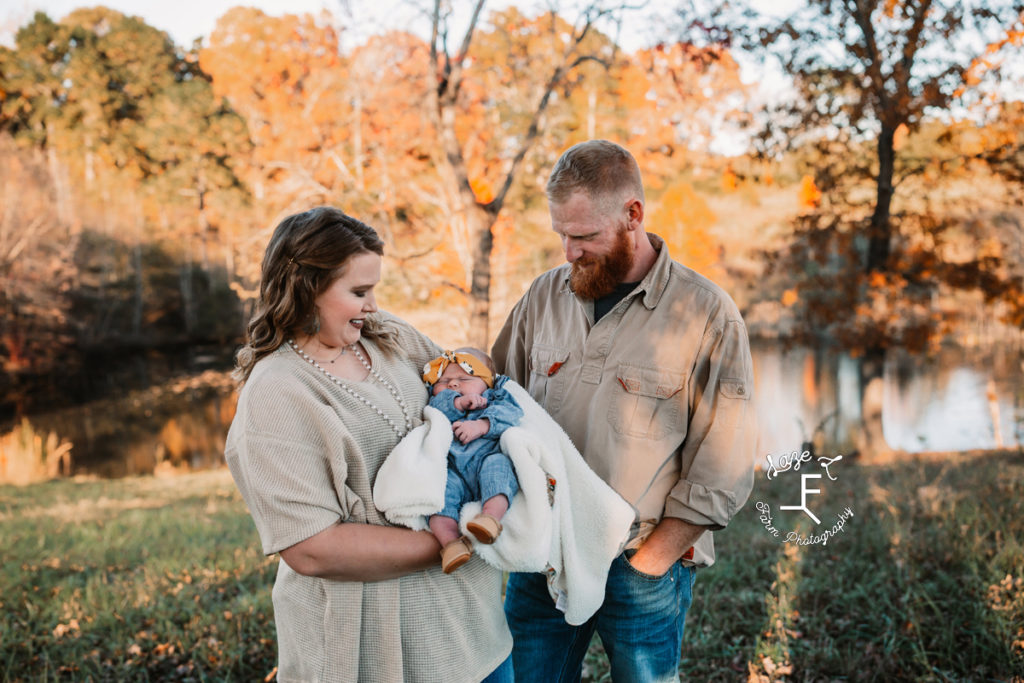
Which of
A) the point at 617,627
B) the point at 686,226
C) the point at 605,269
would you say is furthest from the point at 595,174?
the point at 686,226

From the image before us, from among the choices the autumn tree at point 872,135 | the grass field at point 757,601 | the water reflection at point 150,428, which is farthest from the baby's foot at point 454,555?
the water reflection at point 150,428

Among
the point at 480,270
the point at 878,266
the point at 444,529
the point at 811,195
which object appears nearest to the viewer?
the point at 444,529

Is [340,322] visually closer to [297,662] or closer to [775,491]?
[297,662]

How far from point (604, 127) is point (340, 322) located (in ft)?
69.5

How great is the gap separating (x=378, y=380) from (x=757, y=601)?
9.76 ft

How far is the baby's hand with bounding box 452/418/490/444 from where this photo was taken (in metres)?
1.89

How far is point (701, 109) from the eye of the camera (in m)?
19.0

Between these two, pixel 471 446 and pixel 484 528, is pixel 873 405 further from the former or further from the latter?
pixel 484 528

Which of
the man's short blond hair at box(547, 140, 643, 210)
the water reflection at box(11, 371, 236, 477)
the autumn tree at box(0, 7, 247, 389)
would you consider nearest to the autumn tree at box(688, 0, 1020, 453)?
the man's short blond hair at box(547, 140, 643, 210)

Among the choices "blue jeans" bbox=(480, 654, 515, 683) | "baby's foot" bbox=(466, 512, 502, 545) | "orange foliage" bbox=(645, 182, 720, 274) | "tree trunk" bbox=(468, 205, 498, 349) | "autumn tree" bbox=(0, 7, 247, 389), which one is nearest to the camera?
"baby's foot" bbox=(466, 512, 502, 545)

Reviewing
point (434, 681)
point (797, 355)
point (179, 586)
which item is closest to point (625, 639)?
point (434, 681)

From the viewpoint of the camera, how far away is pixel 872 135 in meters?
9.84

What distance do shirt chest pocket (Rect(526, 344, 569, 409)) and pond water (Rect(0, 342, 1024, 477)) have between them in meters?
8.20

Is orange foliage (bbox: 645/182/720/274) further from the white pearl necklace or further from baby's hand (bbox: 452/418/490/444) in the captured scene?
the white pearl necklace
